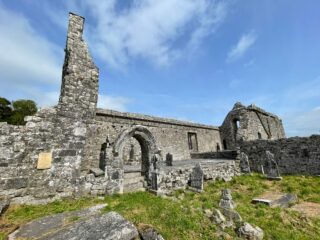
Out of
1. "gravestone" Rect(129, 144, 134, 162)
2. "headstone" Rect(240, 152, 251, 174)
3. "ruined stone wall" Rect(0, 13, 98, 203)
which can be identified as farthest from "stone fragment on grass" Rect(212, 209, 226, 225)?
"gravestone" Rect(129, 144, 134, 162)

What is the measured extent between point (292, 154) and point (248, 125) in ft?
20.9

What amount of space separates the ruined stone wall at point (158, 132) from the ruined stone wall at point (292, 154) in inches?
264

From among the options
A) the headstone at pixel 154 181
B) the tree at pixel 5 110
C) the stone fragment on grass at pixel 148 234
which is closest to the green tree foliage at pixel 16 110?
the tree at pixel 5 110

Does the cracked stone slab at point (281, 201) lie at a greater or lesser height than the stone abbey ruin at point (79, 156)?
lesser

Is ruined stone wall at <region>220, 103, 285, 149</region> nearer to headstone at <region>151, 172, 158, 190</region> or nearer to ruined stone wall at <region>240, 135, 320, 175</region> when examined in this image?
ruined stone wall at <region>240, 135, 320, 175</region>

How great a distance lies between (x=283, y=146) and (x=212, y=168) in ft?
19.6

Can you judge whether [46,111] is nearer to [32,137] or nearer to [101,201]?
[32,137]

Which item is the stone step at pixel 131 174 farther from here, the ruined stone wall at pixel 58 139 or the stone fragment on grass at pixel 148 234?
the stone fragment on grass at pixel 148 234

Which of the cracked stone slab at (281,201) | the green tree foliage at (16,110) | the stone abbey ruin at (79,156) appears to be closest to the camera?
the stone abbey ruin at (79,156)

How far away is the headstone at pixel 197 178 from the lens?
9.21m

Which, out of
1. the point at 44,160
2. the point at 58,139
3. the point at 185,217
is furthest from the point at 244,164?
the point at 44,160

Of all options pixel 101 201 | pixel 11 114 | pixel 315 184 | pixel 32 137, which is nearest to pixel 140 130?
pixel 101 201

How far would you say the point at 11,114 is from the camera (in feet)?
74.7

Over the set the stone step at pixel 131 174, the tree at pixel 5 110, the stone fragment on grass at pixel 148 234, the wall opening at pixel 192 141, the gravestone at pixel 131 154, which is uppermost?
the tree at pixel 5 110
